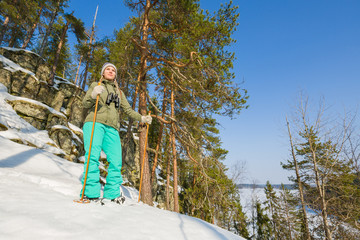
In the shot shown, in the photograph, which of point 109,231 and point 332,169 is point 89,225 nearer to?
point 109,231

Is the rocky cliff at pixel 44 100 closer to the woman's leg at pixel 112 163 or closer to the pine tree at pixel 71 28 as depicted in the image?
the pine tree at pixel 71 28

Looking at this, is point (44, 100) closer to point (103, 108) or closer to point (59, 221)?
point (103, 108)

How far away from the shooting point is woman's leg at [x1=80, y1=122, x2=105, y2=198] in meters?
2.37

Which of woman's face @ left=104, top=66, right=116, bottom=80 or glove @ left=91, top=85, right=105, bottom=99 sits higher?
woman's face @ left=104, top=66, right=116, bottom=80

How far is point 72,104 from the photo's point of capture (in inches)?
570

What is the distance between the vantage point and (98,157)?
2.59 meters

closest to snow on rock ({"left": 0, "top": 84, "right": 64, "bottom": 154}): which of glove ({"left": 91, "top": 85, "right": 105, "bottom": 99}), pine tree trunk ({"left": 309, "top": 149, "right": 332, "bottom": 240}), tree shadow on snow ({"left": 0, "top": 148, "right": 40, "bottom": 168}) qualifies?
tree shadow on snow ({"left": 0, "top": 148, "right": 40, "bottom": 168})

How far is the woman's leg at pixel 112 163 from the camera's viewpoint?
271 cm

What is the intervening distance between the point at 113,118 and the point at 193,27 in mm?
4767

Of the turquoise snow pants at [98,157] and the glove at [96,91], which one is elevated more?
the glove at [96,91]

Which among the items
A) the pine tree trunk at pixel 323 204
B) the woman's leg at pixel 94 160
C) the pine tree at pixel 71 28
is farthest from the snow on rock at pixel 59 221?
the pine tree at pixel 71 28

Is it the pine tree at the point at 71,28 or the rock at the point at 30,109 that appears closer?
the rock at the point at 30,109

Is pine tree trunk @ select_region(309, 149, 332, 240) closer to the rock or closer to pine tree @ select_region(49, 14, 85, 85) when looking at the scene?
the rock

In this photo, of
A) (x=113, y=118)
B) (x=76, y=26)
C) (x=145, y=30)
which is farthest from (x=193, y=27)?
(x=76, y=26)
